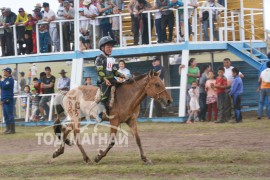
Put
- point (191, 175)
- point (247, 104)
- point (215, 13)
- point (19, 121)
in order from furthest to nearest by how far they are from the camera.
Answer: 1. point (19, 121)
2. point (247, 104)
3. point (215, 13)
4. point (191, 175)

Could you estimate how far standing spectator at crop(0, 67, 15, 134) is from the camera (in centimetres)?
2255

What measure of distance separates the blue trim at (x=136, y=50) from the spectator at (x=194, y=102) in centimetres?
144

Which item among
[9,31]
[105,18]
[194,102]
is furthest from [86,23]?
[194,102]

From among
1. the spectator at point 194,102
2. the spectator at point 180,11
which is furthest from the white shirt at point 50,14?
the spectator at point 194,102

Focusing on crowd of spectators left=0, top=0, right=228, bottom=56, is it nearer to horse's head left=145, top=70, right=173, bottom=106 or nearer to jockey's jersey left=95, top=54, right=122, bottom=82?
jockey's jersey left=95, top=54, right=122, bottom=82

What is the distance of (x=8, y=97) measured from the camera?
22.8 metres

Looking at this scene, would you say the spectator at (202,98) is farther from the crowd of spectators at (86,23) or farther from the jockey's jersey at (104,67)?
the jockey's jersey at (104,67)

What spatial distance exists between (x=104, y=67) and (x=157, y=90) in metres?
1.28

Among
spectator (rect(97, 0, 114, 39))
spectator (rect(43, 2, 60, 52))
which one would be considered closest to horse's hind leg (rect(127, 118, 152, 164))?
spectator (rect(97, 0, 114, 39))

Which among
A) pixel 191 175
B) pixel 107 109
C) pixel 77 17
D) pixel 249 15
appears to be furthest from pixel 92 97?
pixel 249 15

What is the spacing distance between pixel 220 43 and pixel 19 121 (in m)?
9.24

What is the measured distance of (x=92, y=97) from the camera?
1484cm

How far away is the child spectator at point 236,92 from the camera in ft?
71.1

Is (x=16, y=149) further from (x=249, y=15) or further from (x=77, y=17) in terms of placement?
(x=249, y=15)
